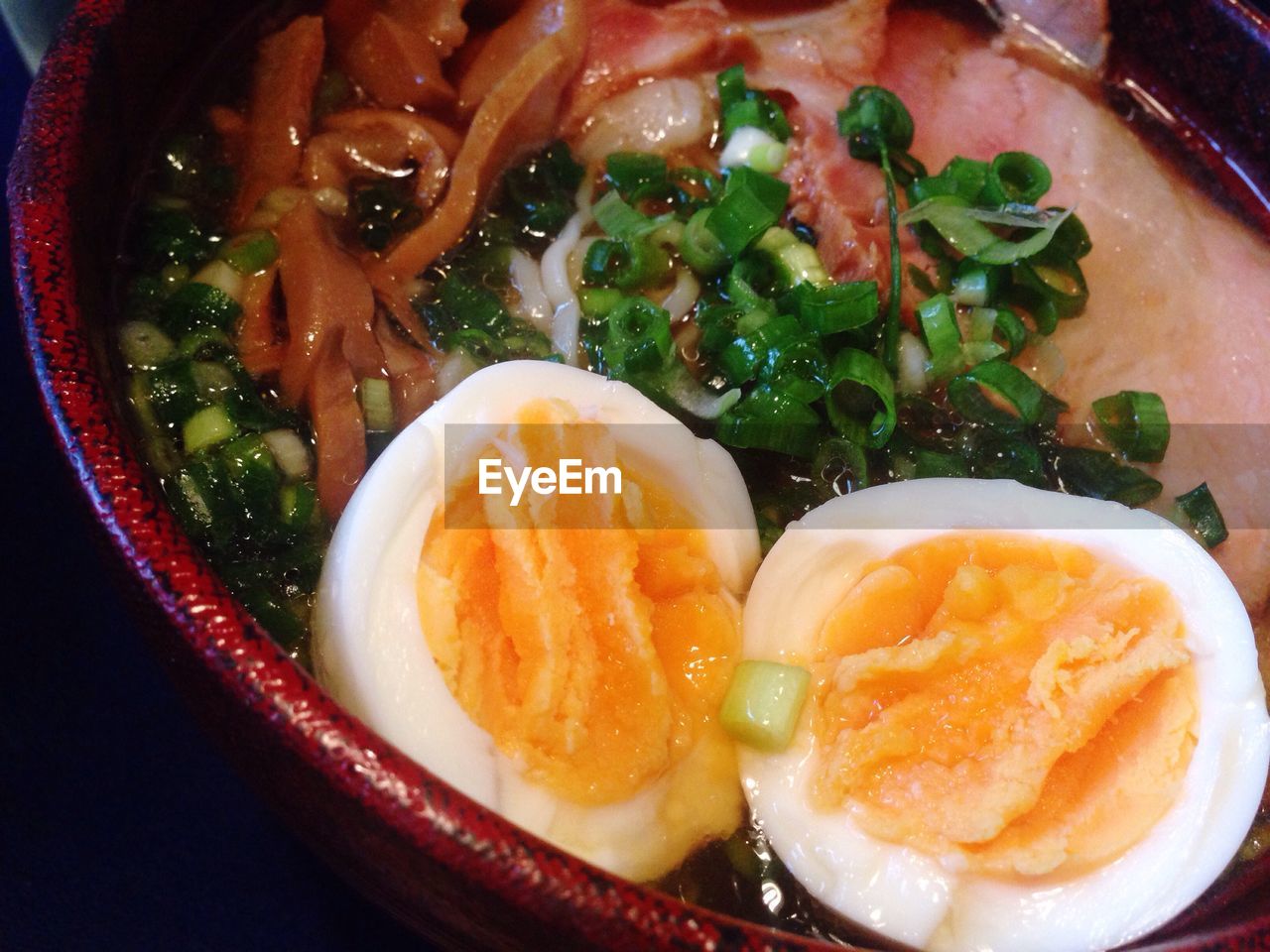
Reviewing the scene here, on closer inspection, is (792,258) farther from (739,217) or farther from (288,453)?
(288,453)

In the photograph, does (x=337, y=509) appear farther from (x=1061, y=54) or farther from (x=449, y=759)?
(x=1061, y=54)

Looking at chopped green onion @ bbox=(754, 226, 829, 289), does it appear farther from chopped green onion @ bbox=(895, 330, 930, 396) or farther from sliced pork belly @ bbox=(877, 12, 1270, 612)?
sliced pork belly @ bbox=(877, 12, 1270, 612)

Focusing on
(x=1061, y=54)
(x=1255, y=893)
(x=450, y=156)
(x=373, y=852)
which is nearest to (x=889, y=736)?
(x=1255, y=893)

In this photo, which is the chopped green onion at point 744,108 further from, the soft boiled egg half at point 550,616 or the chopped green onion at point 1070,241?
the soft boiled egg half at point 550,616

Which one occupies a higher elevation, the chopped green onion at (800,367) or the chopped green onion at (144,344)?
the chopped green onion at (800,367)

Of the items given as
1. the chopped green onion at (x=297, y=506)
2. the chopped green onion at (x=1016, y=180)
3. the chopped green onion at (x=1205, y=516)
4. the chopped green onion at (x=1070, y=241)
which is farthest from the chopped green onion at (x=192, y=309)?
the chopped green onion at (x=1205, y=516)

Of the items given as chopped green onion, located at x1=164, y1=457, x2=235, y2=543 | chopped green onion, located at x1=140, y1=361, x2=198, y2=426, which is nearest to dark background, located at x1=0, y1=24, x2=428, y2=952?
chopped green onion, located at x1=164, y1=457, x2=235, y2=543
